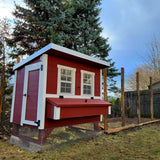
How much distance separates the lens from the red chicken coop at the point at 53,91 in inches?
162

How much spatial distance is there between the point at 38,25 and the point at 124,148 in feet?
A: 30.7

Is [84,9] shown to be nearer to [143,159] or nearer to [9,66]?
[9,66]

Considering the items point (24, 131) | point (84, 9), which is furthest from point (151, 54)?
point (24, 131)

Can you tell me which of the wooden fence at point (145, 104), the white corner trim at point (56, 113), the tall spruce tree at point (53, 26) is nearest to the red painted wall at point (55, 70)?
the white corner trim at point (56, 113)

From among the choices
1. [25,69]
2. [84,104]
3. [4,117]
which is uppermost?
[25,69]

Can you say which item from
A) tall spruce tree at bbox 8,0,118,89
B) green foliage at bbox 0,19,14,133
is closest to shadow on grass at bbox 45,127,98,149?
green foliage at bbox 0,19,14,133

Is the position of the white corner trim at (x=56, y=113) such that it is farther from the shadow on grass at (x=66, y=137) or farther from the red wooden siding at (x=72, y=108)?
the shadow on grass at (x=66, y=137)

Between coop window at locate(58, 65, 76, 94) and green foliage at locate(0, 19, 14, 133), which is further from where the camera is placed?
green foliage at locate(0, 19, 14, 133)

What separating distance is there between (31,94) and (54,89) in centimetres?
82

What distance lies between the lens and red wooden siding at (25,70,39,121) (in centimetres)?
436

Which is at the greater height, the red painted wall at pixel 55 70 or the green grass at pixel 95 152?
the red painted wall at pixel 55 70

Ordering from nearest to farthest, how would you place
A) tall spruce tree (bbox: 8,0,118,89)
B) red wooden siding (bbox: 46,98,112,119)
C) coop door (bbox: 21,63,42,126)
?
red wooden siding (bbox: 46,98,112,119) → coop door (bbox: 21,63,42,126) → tall spruce tree (bbox: 8,0,118,89)

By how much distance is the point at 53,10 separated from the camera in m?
9.81

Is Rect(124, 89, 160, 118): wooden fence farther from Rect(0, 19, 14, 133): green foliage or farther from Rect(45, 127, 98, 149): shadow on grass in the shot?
Rect(0, 19, 14, 133): green foliage
